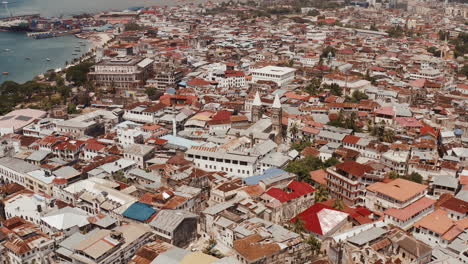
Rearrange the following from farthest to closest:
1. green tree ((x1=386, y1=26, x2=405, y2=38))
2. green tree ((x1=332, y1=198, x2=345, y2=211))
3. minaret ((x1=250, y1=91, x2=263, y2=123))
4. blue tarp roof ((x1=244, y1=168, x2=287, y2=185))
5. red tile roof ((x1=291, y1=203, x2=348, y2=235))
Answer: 1. green tree ((x1=386, y1=26, x2=405, y2=38))
2. minaret ((x1=250, y1=91, x2=263, y2=123))
3. blue tarp roof ((x1=244, y1=168, x2=287, y2=185))
4. green tree ((x1=332, y1=198, x2=345, y2=211))
5. red tile roof ((x1=291, y1=203, x2=348, y2=235))

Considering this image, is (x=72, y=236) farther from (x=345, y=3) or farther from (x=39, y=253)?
(x=345, y=3)

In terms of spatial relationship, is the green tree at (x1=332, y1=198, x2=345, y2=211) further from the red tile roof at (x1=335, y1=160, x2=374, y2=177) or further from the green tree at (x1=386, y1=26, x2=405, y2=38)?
the green tree at (x1=386, y1=26, x2=405, y2=38)

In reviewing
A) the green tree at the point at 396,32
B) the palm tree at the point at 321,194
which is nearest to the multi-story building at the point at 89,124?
the palm tree at the point at 321,194

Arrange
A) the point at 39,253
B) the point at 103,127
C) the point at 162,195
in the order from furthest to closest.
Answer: the point at 103,127 → the point at 162,195 → the point at 39,253

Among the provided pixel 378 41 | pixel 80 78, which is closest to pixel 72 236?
pixel 80 78

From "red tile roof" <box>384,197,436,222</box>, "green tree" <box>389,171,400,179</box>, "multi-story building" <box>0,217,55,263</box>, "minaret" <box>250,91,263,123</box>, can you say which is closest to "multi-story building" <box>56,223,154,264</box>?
"multi-story building" <box>0,217,55,263</box>

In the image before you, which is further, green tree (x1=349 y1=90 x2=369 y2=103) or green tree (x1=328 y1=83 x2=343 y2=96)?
green tree (x1=328 y1=83 x2=343 y2=96)

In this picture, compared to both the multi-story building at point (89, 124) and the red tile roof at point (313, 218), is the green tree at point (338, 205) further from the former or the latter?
the multi-story building at point (89, 124)
